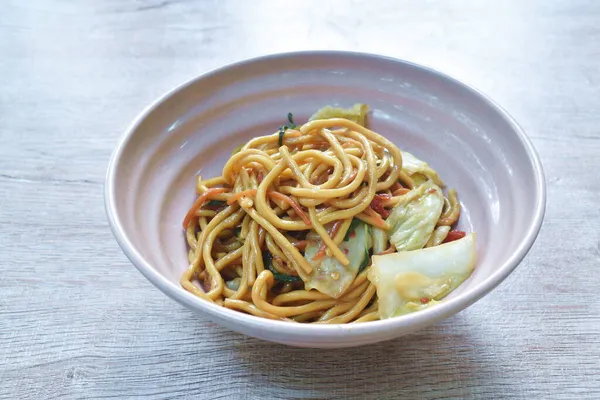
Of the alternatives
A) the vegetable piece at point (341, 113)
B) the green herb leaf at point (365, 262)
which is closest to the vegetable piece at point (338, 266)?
the green herb leaf at point (365, 262)

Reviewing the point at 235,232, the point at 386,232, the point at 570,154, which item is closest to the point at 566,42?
the point at 570,154

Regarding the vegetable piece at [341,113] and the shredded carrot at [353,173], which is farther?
the vegetable piece at [341,113]

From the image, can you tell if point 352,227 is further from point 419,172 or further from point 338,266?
point 419,172

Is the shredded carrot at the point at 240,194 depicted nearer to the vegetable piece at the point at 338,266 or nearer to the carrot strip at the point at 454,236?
the vegetable piece at the point at 338,266

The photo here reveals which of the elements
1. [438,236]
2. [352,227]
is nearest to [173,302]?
[352,227]

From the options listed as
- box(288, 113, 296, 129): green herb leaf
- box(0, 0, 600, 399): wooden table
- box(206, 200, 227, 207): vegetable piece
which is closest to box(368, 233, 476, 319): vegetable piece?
box(0, 0, 600, 399): wooden table

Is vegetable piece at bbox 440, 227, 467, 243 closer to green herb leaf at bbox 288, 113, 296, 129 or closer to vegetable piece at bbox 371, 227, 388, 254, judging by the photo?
vegetable piece at bbox 371, 227, 388, 254

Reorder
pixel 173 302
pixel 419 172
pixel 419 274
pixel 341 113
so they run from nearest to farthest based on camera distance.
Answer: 1. pixel 419 274
2. pixel 173 302
3. pixel 419 172
4. pixel 341 113
